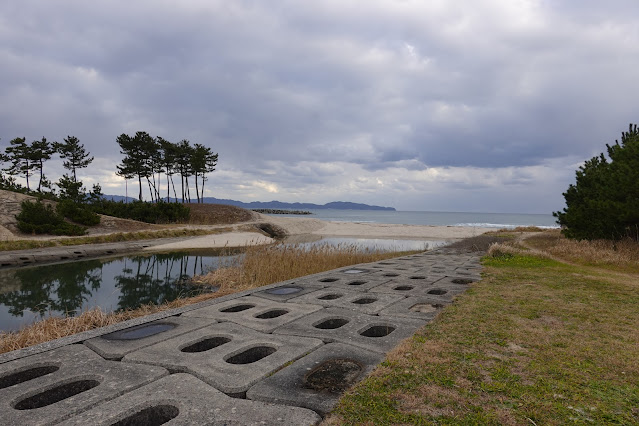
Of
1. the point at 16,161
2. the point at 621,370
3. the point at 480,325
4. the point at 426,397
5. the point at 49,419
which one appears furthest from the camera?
the point at 16,161

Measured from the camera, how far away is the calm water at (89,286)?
26.6 ft

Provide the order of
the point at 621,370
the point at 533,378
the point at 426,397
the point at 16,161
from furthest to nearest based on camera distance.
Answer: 1. the point at 16,161
2. the point at 621,370
3. the point at 533,378
4. the point at 426,397

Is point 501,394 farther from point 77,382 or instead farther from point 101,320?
point 101,320

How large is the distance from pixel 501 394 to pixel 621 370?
1.45 meters

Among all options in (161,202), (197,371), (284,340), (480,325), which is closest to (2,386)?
(197,371)

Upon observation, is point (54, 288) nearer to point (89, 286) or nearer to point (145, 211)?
point (89, 286)

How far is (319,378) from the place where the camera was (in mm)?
3178

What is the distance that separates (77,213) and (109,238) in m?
6.11

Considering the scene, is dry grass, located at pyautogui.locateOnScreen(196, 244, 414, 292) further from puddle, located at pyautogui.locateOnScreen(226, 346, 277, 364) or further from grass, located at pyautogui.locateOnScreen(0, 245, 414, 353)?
puddle, located at pyautogui.locateOnScreen(226, 346, 277, 364)

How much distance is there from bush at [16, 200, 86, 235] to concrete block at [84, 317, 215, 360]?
68.9 ft

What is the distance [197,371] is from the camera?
3.21 metres

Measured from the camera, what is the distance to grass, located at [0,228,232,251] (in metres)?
15.7

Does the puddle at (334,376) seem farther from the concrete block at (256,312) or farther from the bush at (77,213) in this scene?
the bush at (77,213)

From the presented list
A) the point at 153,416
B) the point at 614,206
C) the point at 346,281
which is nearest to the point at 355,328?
the point at 153,416
